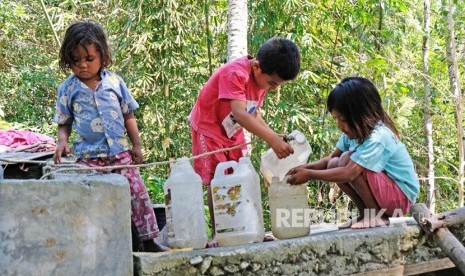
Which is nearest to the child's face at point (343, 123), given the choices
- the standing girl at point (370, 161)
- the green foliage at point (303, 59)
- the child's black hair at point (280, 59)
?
the standing girl at point (370, 161)

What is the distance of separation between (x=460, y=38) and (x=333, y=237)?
7.49m

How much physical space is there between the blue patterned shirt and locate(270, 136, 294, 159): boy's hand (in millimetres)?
781

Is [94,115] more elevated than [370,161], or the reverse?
[94,115]

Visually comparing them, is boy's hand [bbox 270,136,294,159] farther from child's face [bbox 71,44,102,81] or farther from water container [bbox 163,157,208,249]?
child's face [bbox 71,44,102,81]

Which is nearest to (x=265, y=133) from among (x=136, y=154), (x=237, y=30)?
(x=136, y=154)

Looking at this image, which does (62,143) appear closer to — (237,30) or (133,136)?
(133,136)

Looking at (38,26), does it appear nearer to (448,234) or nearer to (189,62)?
(189,62)

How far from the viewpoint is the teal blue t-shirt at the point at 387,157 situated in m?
3.03

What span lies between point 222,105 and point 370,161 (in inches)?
34.2

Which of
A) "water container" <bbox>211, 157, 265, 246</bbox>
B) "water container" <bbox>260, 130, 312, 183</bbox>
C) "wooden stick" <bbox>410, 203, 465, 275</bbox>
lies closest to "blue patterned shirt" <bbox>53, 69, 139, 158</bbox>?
"water container" <bbox>211, 157, 265, 246</bbox>

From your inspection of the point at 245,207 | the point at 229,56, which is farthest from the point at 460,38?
the point at 245,207

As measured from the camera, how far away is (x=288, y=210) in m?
2.82

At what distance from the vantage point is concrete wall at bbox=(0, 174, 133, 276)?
6.27ft

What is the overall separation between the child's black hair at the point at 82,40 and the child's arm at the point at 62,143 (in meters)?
0.32
